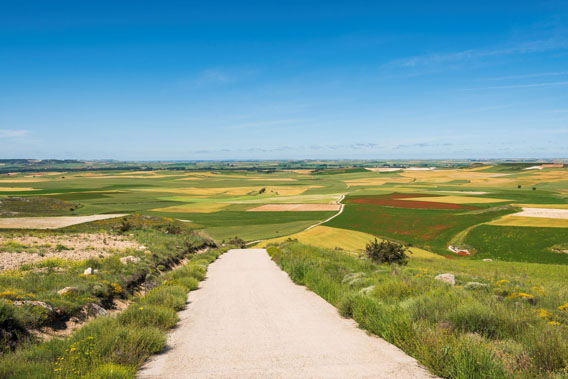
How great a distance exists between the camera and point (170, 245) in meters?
26.2

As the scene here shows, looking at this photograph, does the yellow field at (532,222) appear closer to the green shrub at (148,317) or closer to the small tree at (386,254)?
the small tree at (386,254)

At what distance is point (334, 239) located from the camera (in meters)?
46.6

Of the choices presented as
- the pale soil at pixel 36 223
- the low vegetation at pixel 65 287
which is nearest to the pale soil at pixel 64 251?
the low vegetation at pixel 65 287

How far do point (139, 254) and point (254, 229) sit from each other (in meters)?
37.3

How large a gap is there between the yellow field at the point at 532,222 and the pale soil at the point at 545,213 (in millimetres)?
3608

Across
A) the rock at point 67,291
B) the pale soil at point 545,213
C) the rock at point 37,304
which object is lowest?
the pale soil at point 545,213

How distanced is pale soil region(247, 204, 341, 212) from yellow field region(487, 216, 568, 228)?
3328cm

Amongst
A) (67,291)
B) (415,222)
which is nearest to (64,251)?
(67,291)

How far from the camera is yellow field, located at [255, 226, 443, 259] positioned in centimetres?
4225

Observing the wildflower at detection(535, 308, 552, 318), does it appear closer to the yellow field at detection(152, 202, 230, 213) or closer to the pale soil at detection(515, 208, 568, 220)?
the pale soil at detection(515, 208, 568, 220)

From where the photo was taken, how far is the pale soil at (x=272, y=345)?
6078 millimetres

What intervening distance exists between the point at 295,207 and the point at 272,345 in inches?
2909

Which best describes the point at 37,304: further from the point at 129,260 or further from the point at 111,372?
the point at 129,260

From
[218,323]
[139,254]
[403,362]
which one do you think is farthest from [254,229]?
[403,362]
